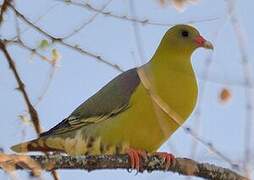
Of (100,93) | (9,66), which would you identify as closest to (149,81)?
(100,93)

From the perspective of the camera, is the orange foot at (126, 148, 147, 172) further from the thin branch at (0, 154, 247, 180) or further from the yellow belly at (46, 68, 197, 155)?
the yellow belly at (46, 68, 197, 155)

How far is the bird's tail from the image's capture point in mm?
4164

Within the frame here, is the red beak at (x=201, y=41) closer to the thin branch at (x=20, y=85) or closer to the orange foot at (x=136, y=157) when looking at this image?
the orange foot at (x=136, y=157)

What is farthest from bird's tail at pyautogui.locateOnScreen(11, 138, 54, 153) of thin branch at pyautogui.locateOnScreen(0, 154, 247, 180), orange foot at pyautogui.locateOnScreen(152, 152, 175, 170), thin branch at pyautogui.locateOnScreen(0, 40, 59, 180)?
orange foot at pyautogui.locateOnScreen(152, 152, 175, 170)

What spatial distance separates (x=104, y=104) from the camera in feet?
15.2

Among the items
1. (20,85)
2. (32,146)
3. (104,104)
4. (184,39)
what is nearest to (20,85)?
(20,85)

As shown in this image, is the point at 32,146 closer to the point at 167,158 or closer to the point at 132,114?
the point at 132,114

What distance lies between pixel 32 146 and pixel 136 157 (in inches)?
34.6

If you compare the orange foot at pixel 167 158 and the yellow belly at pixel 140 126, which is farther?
the yellow belly at pixel 140 126

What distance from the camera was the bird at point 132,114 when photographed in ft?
13.9

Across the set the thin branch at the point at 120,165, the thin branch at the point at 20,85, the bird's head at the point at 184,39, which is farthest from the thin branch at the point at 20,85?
the bird's head at the point at 184,39

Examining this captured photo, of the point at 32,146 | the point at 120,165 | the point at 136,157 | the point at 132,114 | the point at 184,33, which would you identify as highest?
the point at 184,33

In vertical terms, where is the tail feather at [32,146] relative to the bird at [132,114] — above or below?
below

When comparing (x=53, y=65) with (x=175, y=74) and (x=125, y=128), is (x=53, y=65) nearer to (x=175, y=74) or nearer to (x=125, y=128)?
(x=125, y=128)
